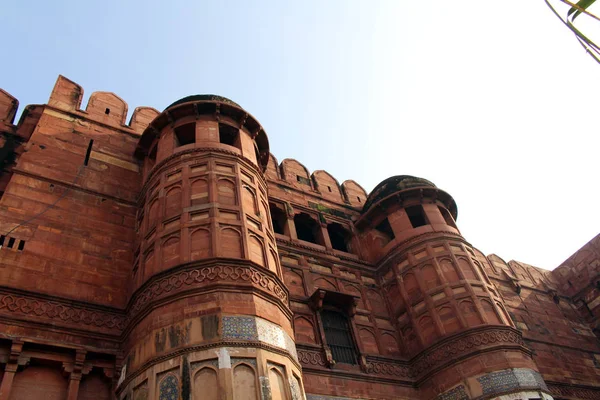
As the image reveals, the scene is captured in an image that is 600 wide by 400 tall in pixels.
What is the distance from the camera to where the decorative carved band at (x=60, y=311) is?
9.74 meters

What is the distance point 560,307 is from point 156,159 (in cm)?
1913

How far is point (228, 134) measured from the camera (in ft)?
50.6

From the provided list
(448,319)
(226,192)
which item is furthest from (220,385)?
(448,319)

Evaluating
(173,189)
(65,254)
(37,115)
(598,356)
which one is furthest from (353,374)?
(598,356)

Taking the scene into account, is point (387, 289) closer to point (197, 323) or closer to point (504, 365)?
point (504, 365)

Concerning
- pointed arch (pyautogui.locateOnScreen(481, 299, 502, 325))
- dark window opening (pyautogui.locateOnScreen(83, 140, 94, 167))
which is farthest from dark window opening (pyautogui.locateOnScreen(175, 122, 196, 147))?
pointed arch (pyautogui.locateOnScreen(481, 299, 502, 325))

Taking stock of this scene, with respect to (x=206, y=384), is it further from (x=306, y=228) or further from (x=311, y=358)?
(x=306, y=228)

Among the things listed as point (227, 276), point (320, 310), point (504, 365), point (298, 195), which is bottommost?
point (504, 365)

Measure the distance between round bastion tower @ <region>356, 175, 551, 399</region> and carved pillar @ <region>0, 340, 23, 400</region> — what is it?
987 centimetres

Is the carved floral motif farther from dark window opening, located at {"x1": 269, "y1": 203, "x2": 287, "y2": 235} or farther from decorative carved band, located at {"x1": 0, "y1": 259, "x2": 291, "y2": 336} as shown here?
dark window opening, located at {"x1": 269, "y1": 203, "x2": 287, "y2": 235}

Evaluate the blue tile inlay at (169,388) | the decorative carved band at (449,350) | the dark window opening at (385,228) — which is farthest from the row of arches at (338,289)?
the blue tile inlay at (169,388)

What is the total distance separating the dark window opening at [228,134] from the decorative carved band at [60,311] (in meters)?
6.44

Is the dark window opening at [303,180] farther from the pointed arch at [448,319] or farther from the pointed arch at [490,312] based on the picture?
the pointed arch at [490,312]

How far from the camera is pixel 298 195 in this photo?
18406 millimetres
